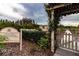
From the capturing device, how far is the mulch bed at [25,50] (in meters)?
3.92

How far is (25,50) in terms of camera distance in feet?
12.9

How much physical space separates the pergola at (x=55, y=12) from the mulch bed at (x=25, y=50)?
6.1 inches

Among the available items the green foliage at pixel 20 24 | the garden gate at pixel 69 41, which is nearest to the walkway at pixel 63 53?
the garden gate at pixel 69 41

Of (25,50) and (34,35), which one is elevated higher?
(34,35)

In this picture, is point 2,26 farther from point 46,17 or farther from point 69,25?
point 69,25

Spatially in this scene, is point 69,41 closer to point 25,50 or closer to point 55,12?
point 55,12

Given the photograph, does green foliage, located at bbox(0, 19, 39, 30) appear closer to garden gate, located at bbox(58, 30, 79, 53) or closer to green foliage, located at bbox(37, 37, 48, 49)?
green foliage, located at bbox(37, 37, 48, 49)

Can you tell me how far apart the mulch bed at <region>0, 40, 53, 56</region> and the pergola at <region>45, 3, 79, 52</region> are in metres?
0.16

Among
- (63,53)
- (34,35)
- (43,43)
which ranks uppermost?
(34,35)

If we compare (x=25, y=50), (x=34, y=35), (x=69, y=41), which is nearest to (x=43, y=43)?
(x=34, y=35)

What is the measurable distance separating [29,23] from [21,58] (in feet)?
1.74

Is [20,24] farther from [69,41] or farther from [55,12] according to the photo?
[69,41]

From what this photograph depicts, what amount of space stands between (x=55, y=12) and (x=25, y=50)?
73 centimetres

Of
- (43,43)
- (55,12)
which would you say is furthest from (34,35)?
(55,12)
